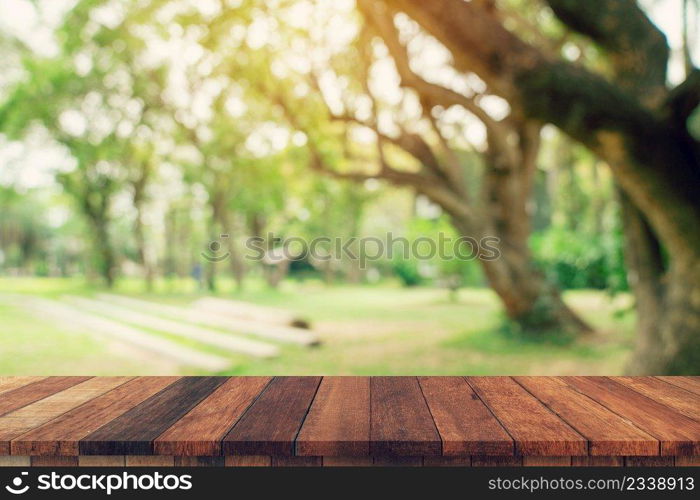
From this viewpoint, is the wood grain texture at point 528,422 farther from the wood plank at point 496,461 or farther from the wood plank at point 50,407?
the wood plank at point 50,407

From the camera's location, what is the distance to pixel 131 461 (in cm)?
94

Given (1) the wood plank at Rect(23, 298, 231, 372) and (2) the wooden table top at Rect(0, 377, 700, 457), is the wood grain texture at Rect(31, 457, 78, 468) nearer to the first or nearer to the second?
(2) the wooden table top at Rect(0, 377, 700, 457)

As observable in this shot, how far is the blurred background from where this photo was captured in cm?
465

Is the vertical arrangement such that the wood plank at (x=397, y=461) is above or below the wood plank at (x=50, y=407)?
below

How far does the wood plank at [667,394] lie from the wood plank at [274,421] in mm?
723

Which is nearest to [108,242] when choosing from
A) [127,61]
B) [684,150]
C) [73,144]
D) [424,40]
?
[73,144]

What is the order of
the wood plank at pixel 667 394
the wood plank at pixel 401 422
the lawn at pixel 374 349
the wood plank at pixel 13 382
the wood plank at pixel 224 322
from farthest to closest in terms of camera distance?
the wood plank at pixel 224 322
the lawn at pixel 374 349
the wood plank at pixel 13 382
the wood plank at pixel 667 394
the wood plank at pixel 401 422

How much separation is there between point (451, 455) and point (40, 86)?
734 cm

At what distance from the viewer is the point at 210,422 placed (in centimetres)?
102

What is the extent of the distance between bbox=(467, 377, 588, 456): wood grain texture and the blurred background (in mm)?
1576

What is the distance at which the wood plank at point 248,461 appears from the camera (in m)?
0.93

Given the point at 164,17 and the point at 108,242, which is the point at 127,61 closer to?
the point at 108,242

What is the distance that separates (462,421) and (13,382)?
105cm

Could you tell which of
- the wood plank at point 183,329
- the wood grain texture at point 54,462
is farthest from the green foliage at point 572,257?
the wood grain texture at point 54,462
